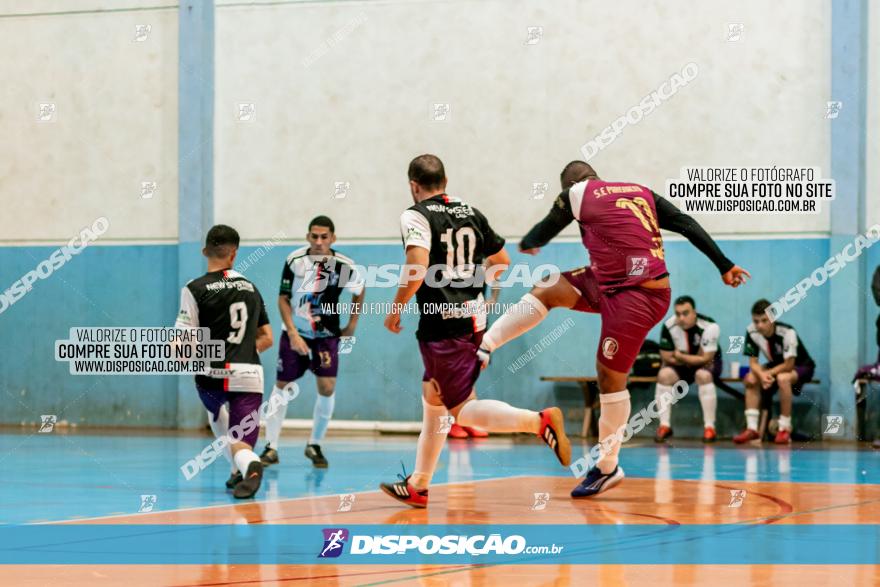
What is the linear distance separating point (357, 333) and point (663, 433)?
457 cm

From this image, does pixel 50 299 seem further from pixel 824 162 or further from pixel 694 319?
pixel 824 162

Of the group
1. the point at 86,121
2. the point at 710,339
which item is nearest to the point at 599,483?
the point at 710,339

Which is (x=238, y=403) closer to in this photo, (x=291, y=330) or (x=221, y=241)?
(x=221, y=241)

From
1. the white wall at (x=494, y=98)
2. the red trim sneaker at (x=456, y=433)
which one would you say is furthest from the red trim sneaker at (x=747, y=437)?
the red trim sneaker at (x=456, y=433)

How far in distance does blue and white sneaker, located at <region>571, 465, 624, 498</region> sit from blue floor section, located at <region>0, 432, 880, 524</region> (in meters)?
1.55

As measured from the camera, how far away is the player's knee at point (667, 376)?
622 inches

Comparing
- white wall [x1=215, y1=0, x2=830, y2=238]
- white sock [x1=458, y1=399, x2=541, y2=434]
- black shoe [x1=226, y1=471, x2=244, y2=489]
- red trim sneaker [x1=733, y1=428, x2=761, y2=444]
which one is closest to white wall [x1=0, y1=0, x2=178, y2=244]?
white wall [x1=215, y1=0, x2=830, y2=238]

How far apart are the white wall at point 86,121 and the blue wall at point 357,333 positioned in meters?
0.53

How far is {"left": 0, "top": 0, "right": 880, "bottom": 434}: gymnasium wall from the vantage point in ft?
53.0

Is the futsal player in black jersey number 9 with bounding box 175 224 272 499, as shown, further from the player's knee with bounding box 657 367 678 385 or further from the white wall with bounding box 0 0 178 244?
the white wall with bounding box 0 0 178 244

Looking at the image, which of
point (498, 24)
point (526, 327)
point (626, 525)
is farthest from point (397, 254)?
point (626, 525)

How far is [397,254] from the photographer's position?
678 inches

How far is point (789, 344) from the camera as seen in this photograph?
50.4 ft

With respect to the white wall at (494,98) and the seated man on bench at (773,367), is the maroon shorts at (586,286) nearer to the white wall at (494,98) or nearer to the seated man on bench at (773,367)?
the seated man on bench at (773,367)
